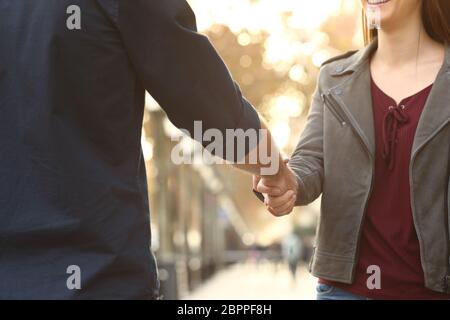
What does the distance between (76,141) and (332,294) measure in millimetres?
1496

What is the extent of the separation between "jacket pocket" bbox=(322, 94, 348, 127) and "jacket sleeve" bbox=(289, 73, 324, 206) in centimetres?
6

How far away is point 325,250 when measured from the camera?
10.5 feet

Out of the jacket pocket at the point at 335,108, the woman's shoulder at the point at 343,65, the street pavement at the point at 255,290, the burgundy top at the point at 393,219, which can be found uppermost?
the woman's shoulder at the point at 343,65

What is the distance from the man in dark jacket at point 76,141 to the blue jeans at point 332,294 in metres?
1.17

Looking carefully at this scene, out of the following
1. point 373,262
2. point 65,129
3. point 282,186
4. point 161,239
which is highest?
point 65,129

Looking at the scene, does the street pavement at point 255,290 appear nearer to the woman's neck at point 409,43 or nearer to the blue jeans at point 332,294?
the blue jeans at point 332,294

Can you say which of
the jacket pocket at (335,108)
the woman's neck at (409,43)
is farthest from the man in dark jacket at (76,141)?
the woman's neck at (409,43)

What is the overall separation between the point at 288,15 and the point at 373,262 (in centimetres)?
1013

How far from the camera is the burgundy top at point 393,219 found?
2.96 meters

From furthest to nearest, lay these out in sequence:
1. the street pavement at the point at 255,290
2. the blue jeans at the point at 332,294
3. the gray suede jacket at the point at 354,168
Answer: the street pavement at the point at 255,290 → the blue jeans at the point at 332,294 → the gray suede jacket at the point at 354,168

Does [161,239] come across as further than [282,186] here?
Yes

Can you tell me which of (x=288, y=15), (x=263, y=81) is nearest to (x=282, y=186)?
(x=288, y=15)

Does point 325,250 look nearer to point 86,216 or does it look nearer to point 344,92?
point 344,92

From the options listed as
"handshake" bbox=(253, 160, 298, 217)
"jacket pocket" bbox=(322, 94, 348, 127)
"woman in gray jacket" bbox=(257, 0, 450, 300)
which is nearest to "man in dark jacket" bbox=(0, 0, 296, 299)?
"handshake" bbox=(253, 160, 298, 217)
